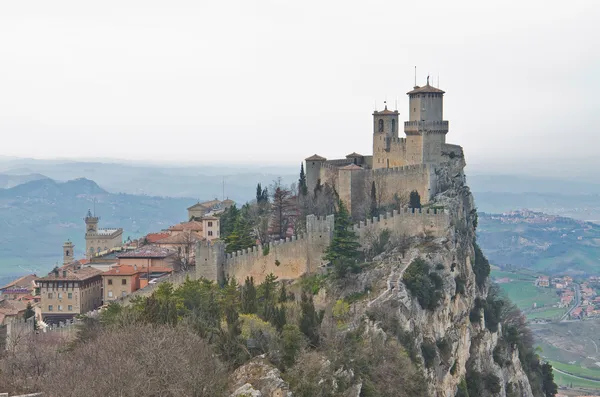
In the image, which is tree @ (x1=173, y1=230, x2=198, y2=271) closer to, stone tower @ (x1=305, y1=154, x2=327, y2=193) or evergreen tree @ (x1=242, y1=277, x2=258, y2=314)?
stone tower @ (x1=305, y1=154, x2=327, y2=193)

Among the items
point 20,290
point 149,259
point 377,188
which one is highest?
point 377,188

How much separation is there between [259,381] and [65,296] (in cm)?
2882

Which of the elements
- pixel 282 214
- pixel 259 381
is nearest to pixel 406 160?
pixel 282 214

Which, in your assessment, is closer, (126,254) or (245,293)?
(245,293)

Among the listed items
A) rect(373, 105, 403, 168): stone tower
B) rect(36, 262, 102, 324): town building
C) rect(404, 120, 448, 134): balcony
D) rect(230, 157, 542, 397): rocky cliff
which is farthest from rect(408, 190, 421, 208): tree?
rect(36, 262, 102, 324): town building

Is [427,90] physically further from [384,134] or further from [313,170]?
[313,170]

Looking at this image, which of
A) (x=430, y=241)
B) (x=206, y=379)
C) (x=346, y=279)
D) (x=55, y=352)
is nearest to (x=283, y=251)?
(x=346, y=279)

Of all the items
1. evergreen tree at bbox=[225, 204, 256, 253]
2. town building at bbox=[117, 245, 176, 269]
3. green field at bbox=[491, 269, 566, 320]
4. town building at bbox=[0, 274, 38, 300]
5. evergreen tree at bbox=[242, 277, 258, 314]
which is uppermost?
evergreen tree at bbox=[225, 204, 256, 253]

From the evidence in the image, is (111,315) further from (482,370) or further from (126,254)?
(482,370)

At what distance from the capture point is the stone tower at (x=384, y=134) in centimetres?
5669

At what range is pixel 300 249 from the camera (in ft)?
152

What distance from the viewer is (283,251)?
46.8 metres

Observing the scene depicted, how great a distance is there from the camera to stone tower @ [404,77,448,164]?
53562 millimetres

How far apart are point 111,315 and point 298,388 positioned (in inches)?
526
